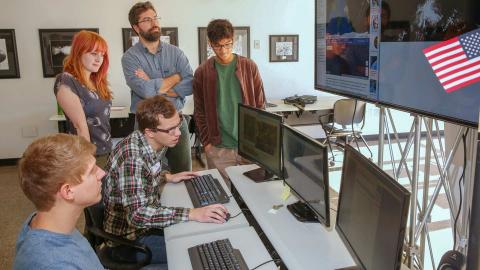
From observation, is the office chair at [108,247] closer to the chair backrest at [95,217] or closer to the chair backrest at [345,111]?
the chair backrest at [95,217]

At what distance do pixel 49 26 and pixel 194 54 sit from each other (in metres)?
1.89

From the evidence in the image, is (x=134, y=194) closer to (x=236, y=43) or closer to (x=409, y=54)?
(x=409, y=54)

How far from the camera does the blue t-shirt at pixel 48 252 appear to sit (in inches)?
43.0

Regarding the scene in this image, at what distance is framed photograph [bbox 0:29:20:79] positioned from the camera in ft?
16.5

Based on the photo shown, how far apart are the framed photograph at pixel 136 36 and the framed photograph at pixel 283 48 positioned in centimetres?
139

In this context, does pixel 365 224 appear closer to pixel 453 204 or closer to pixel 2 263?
pixel 453 204

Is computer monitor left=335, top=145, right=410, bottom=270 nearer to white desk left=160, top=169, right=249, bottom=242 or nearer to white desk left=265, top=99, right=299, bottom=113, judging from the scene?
white desk left=160, top=169, right=249, bottom=242

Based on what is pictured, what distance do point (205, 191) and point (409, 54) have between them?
4.08 ft

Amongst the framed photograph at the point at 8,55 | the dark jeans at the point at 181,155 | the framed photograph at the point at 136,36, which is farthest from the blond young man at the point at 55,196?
the framed photograph at the point at 8,55

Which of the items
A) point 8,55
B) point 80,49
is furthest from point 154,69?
point 8,55

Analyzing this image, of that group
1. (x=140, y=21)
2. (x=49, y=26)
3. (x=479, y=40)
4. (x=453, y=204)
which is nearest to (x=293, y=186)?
(x=453, y=204)

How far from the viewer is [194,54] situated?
18.3 ft

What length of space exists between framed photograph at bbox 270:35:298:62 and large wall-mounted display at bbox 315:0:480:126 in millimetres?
3638

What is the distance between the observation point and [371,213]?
1.13 m
